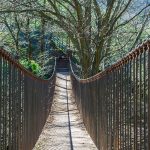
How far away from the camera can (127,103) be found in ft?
16.9

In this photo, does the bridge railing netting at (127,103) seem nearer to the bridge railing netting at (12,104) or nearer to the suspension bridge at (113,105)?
the suspension bridge at (113,105)

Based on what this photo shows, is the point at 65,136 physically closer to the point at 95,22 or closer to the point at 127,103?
the point at 127,103

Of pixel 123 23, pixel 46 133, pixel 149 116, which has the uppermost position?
pixel 123 23

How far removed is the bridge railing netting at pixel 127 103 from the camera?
414cm

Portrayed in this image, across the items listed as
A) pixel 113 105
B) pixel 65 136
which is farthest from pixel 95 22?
pixel 113 105

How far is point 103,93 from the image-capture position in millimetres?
7773

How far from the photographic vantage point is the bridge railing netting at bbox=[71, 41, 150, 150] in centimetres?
414

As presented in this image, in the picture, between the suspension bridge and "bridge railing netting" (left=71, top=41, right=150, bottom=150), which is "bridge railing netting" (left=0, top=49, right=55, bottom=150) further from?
"bridge railing netting" (left=71, top=41, right=150, bottom=150)

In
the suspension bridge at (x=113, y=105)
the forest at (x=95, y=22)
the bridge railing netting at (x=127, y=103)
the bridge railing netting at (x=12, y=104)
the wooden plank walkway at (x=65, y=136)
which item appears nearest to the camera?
the bridge railing netting at (x=127, y=103)

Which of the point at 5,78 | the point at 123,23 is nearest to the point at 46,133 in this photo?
the point at 5,78

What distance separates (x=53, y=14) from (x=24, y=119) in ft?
45.6

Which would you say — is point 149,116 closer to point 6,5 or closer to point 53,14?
point 6,5

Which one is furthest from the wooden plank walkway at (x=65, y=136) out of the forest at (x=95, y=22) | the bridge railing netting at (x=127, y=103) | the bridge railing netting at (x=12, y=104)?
the forest at (x=95, y=22)

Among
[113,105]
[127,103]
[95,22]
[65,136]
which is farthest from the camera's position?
[95,22]
